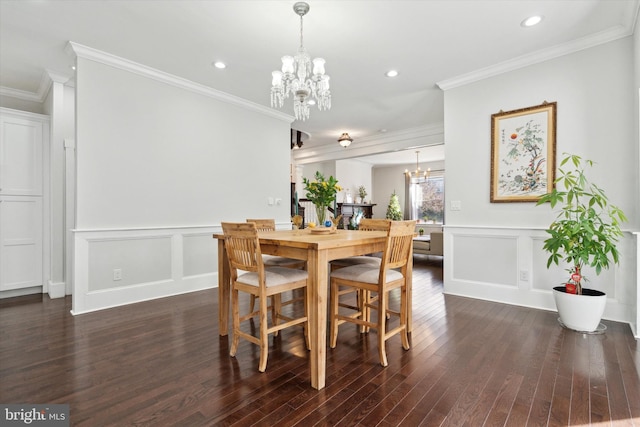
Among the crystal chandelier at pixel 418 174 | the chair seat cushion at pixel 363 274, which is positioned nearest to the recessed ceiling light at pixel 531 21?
the chair seat cushion at pixel 363 274

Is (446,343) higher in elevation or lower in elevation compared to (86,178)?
lower

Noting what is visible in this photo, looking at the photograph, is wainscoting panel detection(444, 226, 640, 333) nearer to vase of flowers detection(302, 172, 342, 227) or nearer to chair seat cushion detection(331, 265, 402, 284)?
chair seat cushion detection(331, 265, 402, 284)

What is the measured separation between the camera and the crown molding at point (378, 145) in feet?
19.9

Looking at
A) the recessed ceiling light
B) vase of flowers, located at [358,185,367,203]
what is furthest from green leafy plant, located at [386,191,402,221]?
the recessed ceiling light

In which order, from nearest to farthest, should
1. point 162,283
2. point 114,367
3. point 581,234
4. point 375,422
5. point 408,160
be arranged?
point 375,422, point 114,367, point 581,234, point 162,283, point 408,160

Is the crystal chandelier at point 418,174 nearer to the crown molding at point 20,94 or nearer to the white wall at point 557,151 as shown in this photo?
the white wall at point 557,151

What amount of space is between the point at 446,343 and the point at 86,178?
3.79 m

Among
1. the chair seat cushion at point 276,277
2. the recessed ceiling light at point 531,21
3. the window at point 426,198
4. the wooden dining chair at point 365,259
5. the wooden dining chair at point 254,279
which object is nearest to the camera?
the wooden dining chair at point 254,279

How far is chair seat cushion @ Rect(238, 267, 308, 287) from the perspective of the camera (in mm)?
2164

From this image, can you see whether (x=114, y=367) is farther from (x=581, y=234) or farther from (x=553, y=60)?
(x=553, y=60)

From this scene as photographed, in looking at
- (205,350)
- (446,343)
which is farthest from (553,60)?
(205,350)

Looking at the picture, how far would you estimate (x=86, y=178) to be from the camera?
3234 mm

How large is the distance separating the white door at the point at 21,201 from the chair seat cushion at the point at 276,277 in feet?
11.5

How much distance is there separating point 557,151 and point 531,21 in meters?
1.31
